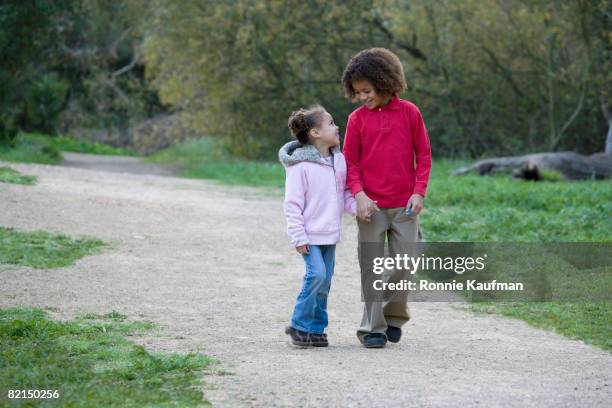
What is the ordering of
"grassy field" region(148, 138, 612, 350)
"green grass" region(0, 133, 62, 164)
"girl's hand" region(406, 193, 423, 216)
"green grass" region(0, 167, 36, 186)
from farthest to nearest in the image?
"green grass" region(0, 133, 62, 164), "green grass" region(0, 167, 36, 186), "grassy field" region(148, 138, 612, 350), "girl's hand" region(406, 193, 423, 216)

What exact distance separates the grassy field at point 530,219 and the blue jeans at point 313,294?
175cm

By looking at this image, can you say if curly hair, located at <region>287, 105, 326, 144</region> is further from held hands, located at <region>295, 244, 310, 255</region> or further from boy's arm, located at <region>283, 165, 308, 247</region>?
held hands, located at <region>295, 244, 310, 255</region>

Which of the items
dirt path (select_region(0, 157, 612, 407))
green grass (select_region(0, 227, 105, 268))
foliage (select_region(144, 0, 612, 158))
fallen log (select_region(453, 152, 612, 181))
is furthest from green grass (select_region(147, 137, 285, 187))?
green grass (select_region(0, 227, 105, 268))

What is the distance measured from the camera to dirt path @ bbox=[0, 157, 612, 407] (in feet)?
16.3

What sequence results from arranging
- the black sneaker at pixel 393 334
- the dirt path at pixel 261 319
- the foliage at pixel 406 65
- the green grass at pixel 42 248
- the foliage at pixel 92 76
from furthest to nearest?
the foliage at pixel 92 76
the foliage at pixel 406 65
the green grass at pixel 42 248
the black sneaker at pixel 393 334
the dirt path at pixel 261 319

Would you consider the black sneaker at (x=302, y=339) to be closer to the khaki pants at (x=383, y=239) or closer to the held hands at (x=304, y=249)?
the khaki pants at (x=383, y=239)

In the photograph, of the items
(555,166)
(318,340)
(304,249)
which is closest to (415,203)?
(304,249)

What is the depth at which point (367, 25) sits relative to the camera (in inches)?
1038

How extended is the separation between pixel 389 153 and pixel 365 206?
0.35 metres

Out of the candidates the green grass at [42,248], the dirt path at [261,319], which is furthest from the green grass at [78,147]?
the green grass at [42,248]

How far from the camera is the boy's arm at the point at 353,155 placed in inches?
243

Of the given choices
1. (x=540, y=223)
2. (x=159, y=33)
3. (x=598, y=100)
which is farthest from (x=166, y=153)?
(x=540, y=223)

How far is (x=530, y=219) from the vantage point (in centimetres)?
1226

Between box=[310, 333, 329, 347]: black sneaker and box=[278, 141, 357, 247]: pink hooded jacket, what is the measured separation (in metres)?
0.55
